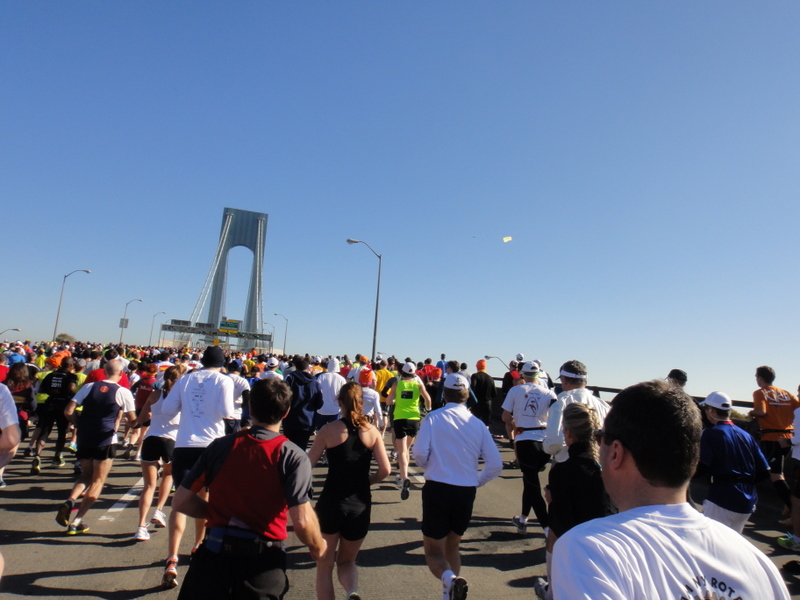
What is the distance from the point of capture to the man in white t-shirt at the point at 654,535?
119 centimetres

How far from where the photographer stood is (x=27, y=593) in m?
4.10

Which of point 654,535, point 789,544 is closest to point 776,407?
point 789,544

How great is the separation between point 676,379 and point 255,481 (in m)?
6.32

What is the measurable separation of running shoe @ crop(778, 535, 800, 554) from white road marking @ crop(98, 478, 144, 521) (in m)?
7.89

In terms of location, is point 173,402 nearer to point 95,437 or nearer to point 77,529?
point 95,437

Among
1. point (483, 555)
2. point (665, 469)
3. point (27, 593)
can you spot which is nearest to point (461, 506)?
point (483, 555)

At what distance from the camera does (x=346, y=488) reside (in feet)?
12.6

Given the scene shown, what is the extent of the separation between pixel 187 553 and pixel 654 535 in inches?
202

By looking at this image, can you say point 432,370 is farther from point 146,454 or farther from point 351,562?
point 351,562

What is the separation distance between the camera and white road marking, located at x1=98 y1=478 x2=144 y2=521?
625 centimetres

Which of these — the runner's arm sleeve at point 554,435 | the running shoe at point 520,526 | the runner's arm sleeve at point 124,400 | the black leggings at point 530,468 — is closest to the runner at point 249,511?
the runner's arm sleeve at point 554,435

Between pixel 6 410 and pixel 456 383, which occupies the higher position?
pixel 456 383

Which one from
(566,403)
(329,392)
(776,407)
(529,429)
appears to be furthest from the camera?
(329,392)

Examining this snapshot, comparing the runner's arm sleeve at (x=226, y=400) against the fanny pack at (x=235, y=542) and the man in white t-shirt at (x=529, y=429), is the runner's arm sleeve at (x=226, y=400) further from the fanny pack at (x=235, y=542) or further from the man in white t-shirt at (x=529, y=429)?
the man in white t-shirt at (x=529, y=429)
